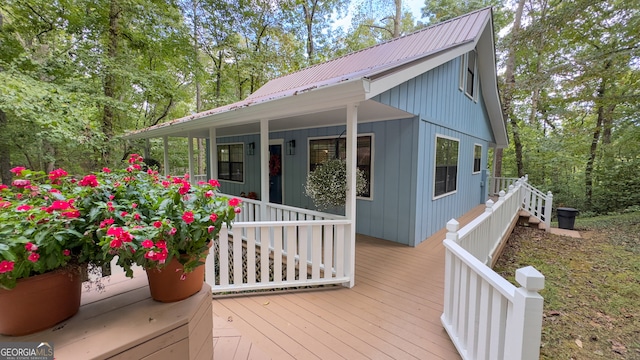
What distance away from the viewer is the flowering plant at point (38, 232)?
3.39ft

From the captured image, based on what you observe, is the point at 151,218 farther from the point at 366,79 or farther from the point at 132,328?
the point at 366,79

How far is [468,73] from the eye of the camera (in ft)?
22.0

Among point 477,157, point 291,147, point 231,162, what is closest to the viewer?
point 291,147

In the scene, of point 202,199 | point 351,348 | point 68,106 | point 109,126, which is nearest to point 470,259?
point 351,348

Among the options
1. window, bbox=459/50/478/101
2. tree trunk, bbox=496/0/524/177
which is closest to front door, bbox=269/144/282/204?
window, bbox=459/50/478/101

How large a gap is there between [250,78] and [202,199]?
47.0 ft

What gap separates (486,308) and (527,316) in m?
0.41

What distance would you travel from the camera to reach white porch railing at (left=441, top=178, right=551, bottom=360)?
128 cm

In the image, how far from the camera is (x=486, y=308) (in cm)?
166

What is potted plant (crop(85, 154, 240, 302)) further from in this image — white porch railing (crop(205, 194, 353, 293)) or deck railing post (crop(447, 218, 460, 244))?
deck railing post (crop(447, 218, 460, 244))

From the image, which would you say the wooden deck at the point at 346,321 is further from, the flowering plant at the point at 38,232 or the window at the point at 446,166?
the window at the point at 446,166

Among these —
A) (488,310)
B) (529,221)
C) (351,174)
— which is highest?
(351,174)

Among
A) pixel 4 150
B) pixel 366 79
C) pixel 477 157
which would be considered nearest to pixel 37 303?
pixel 366 79

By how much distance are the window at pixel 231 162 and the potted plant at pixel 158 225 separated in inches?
259
